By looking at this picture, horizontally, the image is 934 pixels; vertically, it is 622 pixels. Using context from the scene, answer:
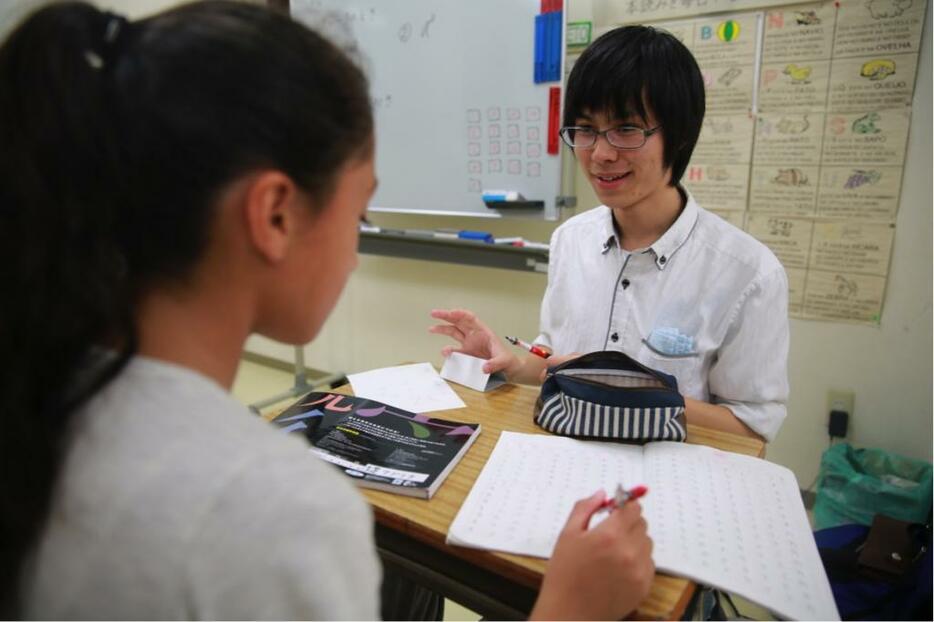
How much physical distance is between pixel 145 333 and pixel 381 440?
1.63 ft

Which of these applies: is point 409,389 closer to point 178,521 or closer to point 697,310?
point 697,310

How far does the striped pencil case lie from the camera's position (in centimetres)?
89

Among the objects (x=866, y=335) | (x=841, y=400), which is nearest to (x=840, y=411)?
(x=841, y=400)

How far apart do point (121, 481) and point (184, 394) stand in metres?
0.07

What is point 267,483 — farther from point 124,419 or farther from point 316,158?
point 316,158

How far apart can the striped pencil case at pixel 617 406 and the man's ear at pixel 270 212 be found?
56 centimetres

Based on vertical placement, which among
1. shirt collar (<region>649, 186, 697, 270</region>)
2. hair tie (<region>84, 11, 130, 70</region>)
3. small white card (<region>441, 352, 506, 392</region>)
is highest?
hair tie (<region>84, 11, 130, 70</region>)

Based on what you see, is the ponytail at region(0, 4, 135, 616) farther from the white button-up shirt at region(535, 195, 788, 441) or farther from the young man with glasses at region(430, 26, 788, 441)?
the white button-up shirt at region(535, 195, 788, 441)

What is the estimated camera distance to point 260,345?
371 centimetres

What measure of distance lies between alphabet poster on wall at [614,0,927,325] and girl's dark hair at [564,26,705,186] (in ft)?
3.14

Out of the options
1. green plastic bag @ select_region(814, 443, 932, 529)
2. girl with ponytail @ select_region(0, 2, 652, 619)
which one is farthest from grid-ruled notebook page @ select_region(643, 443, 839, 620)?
green plastic bag @ select_region(814, 443, 932, 529)

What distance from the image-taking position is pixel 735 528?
2.34 feet

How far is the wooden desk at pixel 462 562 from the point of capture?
2.06 feet

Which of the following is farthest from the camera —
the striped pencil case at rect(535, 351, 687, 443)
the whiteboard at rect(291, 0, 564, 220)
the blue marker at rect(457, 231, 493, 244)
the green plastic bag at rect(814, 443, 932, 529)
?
the blue marker at rect(457, 231, 493, 244)
